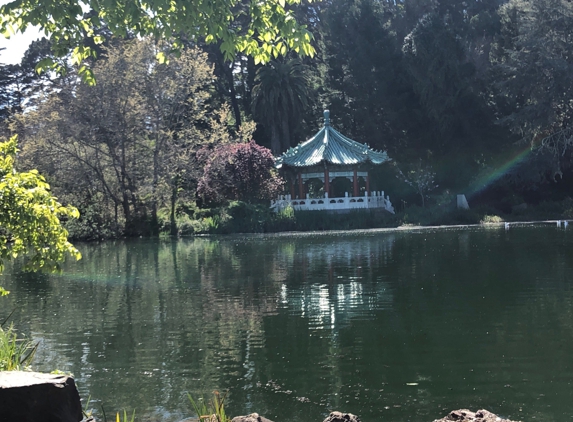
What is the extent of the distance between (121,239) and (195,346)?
90.3 ft

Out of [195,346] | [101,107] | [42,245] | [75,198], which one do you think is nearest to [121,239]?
[75,198]

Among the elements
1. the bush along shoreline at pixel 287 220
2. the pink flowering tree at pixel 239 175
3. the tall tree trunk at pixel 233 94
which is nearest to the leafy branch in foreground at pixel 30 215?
the bush along shoreline at pixel 287 220

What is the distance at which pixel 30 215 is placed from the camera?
5.91 meters

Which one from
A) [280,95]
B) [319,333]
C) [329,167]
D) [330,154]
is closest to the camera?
[319,333]

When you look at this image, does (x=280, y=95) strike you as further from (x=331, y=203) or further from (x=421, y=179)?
(x=421, y=179)

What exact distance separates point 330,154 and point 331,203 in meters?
2.94

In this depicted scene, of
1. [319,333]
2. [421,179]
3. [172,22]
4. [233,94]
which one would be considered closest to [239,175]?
[421,179]

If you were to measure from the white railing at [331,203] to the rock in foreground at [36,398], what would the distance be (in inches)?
1318

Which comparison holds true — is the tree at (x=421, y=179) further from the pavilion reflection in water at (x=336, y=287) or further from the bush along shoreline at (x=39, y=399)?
the bush along shoreline at (x=39, y=399)

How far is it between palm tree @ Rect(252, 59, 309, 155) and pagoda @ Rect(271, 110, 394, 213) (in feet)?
16.9

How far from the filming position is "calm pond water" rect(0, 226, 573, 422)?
24.0ft

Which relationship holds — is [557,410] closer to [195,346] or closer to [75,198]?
[195,346]

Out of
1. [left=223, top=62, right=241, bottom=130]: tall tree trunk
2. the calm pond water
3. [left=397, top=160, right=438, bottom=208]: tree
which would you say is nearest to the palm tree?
[left=223, top=62, right=241, bottom=130]: tall tree trunk

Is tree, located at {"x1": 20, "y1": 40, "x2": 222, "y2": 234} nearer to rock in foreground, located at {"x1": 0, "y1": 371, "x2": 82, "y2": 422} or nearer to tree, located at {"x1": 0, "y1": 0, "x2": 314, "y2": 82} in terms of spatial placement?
tree, located at {"x1": 0, "y1": 0, "x2": 314, "y2": 82}
